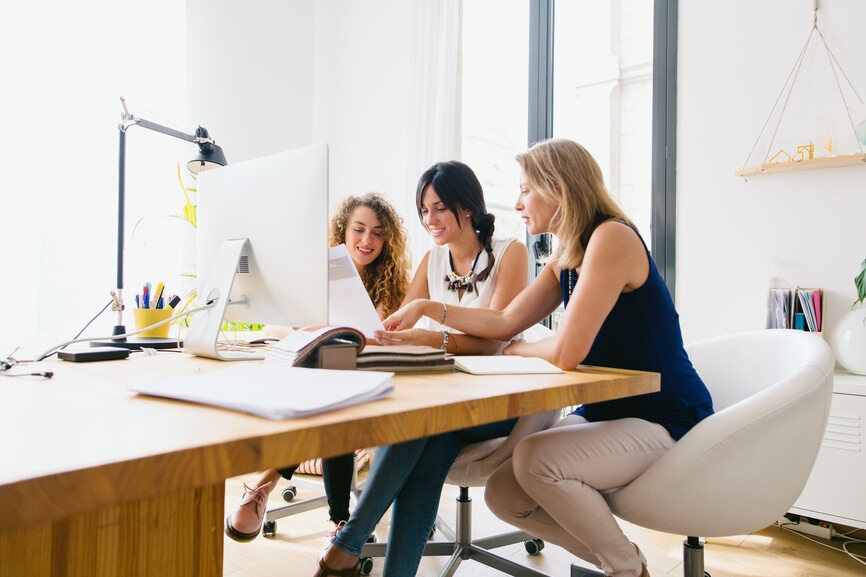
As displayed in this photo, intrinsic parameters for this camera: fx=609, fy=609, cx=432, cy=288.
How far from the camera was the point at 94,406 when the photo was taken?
0.69 metres

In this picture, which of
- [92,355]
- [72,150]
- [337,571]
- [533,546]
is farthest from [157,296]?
[72,150]

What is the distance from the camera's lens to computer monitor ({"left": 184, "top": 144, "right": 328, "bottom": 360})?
1111 mm

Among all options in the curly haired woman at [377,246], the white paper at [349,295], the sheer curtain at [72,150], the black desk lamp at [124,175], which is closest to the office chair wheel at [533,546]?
the curly haired woman at [377,246]

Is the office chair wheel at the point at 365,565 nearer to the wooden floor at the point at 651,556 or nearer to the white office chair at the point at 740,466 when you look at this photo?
the wooden floor at the point at 651,556

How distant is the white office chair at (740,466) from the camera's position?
1094 mm

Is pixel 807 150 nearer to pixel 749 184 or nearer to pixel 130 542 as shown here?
pixel 749 184

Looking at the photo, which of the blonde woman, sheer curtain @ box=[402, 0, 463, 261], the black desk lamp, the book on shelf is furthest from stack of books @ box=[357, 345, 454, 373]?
sheer curtain @ box=[402, 0, 463, 261]

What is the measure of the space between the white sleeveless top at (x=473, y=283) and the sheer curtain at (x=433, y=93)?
1184mm

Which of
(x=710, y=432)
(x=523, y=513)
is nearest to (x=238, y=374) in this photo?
(x=523, y=513)

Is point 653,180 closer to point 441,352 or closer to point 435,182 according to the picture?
point 435,182

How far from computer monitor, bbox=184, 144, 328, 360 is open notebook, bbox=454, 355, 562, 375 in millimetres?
287

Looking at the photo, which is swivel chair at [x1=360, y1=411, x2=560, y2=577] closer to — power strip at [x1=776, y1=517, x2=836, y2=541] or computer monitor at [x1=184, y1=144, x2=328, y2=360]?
computer monitor at [x1=184, y1=144, x2=328, y2=360]

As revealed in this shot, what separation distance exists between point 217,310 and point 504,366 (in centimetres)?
58

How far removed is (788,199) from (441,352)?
1.90 m
